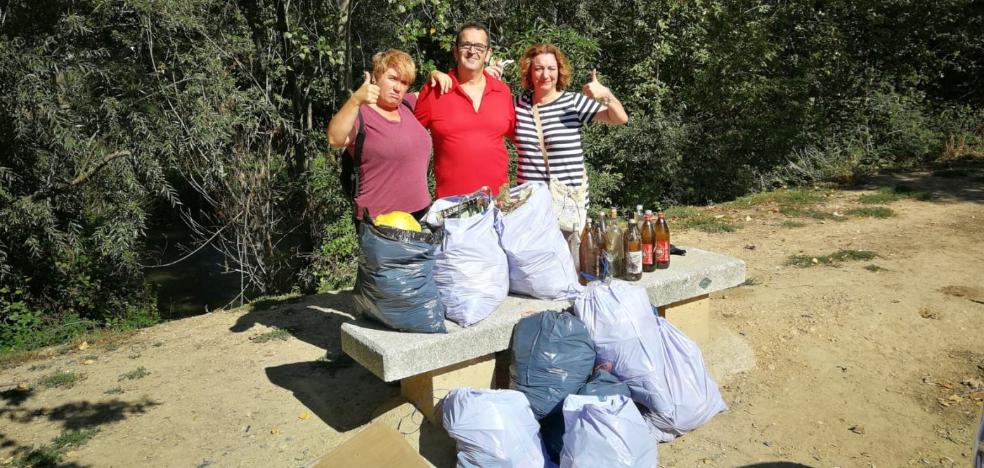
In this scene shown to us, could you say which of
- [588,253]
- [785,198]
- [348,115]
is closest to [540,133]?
[588,253]

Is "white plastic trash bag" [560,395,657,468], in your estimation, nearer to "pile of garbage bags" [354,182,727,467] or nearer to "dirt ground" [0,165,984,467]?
"pile of garbage bags" [354,182,727,467]

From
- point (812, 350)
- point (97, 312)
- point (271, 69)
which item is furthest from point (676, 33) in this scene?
point (97, 312)

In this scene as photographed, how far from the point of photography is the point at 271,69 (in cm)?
852

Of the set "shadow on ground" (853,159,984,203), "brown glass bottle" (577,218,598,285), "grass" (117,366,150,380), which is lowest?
"grass" (117,366,150,380)

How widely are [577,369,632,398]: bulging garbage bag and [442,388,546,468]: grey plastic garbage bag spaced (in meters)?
0.31

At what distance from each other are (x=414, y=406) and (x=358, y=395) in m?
0.67

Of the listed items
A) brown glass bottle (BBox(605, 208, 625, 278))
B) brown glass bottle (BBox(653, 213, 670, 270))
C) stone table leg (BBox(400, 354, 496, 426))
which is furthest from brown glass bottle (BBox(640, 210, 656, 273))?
stone table leg (BBox(400, 354, 496, 426))

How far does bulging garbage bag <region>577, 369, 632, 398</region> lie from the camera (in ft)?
11.3

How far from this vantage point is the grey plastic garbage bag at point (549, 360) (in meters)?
3.46

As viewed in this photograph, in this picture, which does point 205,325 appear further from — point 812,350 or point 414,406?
point 812,350

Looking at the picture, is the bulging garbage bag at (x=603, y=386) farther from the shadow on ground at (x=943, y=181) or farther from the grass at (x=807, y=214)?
the shadow on ground at (x=943, y=181)

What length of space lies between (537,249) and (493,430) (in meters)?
0.98

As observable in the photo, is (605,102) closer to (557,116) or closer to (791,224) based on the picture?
(557,116)

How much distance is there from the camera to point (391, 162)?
3.84 metres
